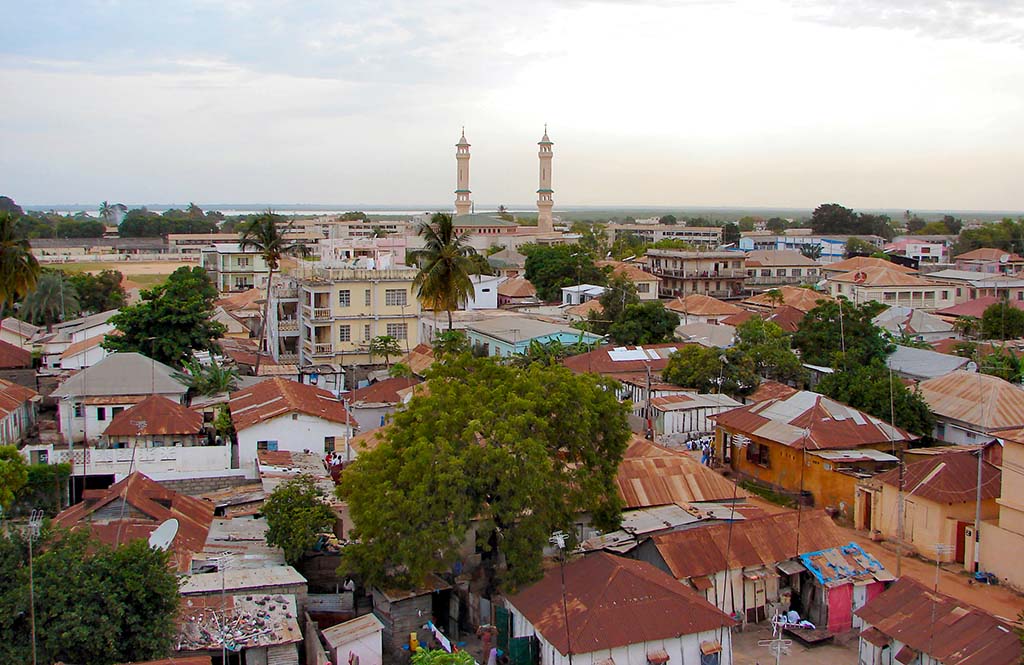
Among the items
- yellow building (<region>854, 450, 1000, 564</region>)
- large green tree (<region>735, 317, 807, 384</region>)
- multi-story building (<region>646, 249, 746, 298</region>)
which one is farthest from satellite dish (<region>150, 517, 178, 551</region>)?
multi-story building (<region>646, 249, 746, 298</region>)

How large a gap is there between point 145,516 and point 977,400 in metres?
19.4

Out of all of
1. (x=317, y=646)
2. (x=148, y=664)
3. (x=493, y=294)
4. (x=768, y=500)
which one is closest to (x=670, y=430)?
(x=768, y=500)

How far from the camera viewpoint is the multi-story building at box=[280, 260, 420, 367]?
110ft

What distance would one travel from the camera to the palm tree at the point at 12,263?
30.3 metres

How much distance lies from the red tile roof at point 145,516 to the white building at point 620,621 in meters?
5.31

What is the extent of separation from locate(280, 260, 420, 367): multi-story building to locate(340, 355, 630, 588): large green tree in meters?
18.6

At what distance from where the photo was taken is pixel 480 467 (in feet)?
45.3

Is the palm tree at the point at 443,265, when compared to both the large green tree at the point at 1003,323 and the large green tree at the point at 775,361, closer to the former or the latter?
the large green tree at the point at 775,361

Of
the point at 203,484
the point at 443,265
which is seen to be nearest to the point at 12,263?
the point at 443,265

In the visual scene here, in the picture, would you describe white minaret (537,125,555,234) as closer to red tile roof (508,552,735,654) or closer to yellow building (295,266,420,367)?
yellow building (295,266,420,367)

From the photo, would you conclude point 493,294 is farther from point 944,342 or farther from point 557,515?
point 557,515

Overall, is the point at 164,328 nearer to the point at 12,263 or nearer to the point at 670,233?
the point at 12,263

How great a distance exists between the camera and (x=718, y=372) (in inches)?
1064

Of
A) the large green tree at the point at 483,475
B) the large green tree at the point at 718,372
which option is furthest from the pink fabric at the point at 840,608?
the large green tree at the point at 718,372
